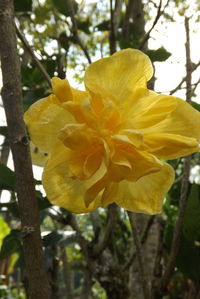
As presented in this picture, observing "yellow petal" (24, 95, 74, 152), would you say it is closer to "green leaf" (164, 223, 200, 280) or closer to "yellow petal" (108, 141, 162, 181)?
"yellow petal" (108, 141, 162, 181)

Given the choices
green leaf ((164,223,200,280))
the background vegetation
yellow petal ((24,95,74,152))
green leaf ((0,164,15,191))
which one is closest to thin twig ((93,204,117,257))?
the background vegetation

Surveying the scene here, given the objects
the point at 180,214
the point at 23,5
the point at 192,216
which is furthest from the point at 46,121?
the point at 23,5

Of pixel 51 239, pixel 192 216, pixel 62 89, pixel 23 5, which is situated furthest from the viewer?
pixel 23 5

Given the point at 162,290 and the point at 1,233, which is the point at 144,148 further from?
the point at 1,233

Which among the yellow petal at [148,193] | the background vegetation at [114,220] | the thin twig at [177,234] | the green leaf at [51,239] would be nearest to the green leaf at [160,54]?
the background vegetation at [114,220]

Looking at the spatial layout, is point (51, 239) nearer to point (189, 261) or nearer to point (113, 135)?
point (189, 261)

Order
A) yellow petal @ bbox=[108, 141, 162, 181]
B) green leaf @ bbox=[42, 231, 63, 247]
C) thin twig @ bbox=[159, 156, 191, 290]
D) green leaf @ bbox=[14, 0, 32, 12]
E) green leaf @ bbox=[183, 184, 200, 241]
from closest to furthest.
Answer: yellow petal @ bbox=[108, 141, 162, 181]
thin twig @ bbox=[159, 156, 191, 290]
green leaf @ bbox=[183, 184, 200, 241]
green leaf @ bbox=[42, 231, 63, 247]
green leaf @ bbox=[14, 0, 32, 12]
